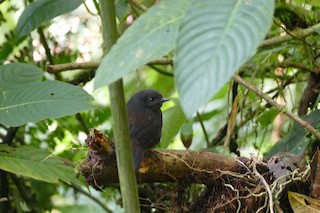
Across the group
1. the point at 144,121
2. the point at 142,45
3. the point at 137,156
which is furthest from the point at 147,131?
the point at 142,45

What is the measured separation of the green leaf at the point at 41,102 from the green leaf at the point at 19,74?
0.10 meters

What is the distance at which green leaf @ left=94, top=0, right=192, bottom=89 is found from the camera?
41.2 inches

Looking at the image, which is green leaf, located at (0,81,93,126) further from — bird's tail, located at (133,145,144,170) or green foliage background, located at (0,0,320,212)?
bird's tail, located at (133,145,144,170)

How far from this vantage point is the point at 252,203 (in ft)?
6.36

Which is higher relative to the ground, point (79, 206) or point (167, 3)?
point (167, 3)

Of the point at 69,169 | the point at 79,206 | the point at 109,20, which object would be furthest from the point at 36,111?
the point at 79,206

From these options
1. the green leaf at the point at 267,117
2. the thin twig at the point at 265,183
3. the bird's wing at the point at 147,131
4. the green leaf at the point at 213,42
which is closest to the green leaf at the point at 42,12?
the bird's wing at the point at 147,131

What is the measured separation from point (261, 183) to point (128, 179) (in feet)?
2.39

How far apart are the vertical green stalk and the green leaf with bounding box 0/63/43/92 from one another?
31.3 inches

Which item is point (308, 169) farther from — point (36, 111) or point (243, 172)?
point (36, 111)

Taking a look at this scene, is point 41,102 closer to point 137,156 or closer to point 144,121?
point 137,156

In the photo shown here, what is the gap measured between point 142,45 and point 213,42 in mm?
142

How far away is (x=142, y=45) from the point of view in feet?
3.55

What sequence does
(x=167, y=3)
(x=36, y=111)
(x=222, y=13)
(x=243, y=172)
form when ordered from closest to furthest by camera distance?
1. (x=222, y=13)
2. (x=167, y=3)
3. (x=36, y=111)
4. (x=243, y=172)
